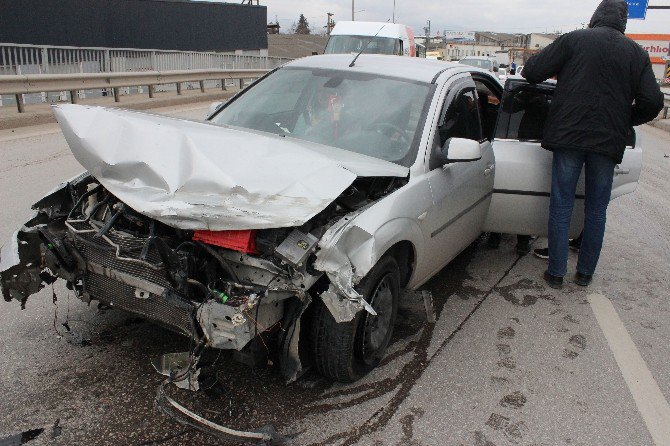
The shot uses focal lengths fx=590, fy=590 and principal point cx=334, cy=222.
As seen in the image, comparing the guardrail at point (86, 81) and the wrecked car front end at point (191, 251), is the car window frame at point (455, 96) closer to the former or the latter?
the wrecked car front end at point (191, 251)

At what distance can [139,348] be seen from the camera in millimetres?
3398

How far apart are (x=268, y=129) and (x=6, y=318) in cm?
206

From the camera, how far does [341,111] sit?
4.04 m

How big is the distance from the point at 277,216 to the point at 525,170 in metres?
2.93

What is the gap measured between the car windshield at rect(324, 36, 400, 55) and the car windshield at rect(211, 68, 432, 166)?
12383mm

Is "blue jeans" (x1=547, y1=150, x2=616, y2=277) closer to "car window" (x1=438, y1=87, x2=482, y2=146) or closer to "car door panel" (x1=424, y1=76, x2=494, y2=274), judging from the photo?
"car door panel" (x1=424, y1=76, x2=494, y2=274)

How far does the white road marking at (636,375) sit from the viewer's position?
3068 millimetres

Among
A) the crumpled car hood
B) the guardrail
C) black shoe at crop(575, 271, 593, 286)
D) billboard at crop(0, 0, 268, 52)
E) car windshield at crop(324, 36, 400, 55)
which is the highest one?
billboard at crop(0, 0, 268, 52)

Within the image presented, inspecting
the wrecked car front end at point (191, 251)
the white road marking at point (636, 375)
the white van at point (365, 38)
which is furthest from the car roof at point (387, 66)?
the white van at point (365, 38)

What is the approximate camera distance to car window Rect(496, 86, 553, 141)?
198 inches

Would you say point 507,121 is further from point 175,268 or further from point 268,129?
point 175,268

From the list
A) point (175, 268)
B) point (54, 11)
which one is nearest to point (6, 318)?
point (175, 268)

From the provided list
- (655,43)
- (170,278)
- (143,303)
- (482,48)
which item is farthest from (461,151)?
(482,48)

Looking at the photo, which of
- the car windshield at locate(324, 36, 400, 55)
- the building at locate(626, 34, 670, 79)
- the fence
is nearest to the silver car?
the fence
